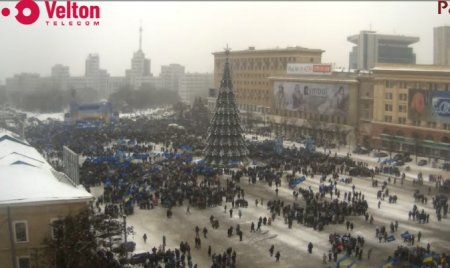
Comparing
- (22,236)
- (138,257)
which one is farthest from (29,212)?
(138,257)

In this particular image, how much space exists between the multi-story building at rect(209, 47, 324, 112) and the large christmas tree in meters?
44.4

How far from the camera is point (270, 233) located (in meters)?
28.2

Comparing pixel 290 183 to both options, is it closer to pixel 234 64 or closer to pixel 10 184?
pixel 10 184

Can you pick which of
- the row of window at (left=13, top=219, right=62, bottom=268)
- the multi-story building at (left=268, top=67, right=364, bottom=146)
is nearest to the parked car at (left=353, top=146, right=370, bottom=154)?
the multi-story building at (left=268, top=67, right=364, bottom=146)

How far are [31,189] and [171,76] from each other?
585ft

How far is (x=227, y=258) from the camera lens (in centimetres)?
2344

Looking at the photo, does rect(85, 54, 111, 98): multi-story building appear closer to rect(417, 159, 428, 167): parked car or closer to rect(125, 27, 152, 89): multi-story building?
rect(125, 27, 152, 89): multi-story building

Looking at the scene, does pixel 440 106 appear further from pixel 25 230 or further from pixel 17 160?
pixel 25 230

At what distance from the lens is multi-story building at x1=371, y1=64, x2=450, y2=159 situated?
51781mm

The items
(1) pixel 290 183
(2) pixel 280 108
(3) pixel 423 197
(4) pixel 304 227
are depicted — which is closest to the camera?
(4) pixel 304 227

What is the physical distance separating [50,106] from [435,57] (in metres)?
85.9

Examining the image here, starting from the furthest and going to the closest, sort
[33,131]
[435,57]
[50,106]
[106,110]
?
1. [50,106]
2. [106,110]
3. [33,131]
4. [435,57]

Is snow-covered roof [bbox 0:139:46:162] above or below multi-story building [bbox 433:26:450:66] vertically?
below

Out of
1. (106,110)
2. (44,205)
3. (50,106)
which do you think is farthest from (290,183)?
(50,106)
